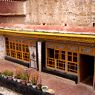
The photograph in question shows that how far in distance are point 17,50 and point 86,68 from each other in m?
5.19

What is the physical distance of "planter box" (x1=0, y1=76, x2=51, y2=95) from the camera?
11.1m

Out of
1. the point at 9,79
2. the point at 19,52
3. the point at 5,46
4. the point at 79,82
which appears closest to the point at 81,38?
the point at 79,82

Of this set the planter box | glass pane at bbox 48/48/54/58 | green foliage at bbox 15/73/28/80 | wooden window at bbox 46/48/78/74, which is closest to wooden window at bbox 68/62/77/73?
wooden window at bbox 46/48/78/74

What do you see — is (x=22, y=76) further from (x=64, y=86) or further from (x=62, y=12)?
(x=62, y=12)

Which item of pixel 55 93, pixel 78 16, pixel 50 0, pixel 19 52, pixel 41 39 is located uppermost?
pixel 50 0

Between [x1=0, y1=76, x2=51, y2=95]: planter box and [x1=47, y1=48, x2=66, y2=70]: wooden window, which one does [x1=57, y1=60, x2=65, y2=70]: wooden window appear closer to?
[x1=47, y1=48, x2=66, y2=70]: wooden window

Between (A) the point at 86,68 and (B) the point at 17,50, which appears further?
(B) the point at 17,50

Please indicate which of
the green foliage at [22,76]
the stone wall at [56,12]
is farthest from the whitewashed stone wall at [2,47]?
the green foliage at [22,76]

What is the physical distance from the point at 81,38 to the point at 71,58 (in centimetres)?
173

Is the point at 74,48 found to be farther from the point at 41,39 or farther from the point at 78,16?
the point at 78,16

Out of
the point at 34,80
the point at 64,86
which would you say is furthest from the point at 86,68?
→ the point at 34,80

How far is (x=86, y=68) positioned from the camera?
12.7 meters

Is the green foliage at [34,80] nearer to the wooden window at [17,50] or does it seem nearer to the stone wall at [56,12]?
the wooden window at [17,50]

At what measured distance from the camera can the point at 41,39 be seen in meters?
13.6
